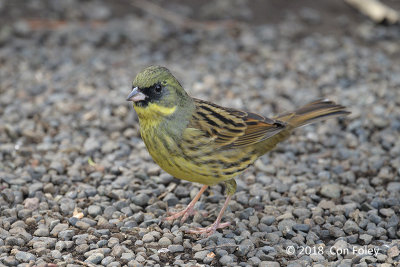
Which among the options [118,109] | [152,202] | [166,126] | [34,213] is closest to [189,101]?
[166,126]

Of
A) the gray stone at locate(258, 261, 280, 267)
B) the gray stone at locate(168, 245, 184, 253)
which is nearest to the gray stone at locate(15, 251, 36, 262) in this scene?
the gray stone at locate(168, 245, 184, 253)

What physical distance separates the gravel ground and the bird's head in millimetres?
984

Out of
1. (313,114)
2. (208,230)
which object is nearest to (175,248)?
(208,230)

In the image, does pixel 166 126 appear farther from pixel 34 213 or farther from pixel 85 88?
pixel 85 88

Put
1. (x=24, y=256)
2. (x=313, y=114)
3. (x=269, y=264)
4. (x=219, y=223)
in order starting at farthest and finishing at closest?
1. (x=313, y=114)
2. (x=219, y=223)
3. (x=269, y=264)
4. (x=24, y=256)

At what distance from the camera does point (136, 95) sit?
15.5 ft

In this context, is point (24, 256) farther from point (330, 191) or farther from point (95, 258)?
point (330, 191)

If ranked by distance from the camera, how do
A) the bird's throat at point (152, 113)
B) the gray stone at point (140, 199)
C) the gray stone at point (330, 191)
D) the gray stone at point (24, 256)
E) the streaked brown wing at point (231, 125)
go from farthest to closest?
the gray stone at point (330, 191), the gray stone at point (140, 199), the streaked brown wing at point (231, 125), the bird's throat at point (152, 113), the gray stone at point (24, 256)

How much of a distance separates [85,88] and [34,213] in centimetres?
304

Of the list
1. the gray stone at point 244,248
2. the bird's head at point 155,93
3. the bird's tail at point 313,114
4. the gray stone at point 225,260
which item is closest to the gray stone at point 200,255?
the gray stone at point 225,260

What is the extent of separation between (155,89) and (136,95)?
212 mm

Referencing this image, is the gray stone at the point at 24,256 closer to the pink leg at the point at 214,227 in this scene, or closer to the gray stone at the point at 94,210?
the gray stone at the point at 94,210

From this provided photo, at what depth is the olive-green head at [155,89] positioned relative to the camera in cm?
477

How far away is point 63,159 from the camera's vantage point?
20.1 feet
